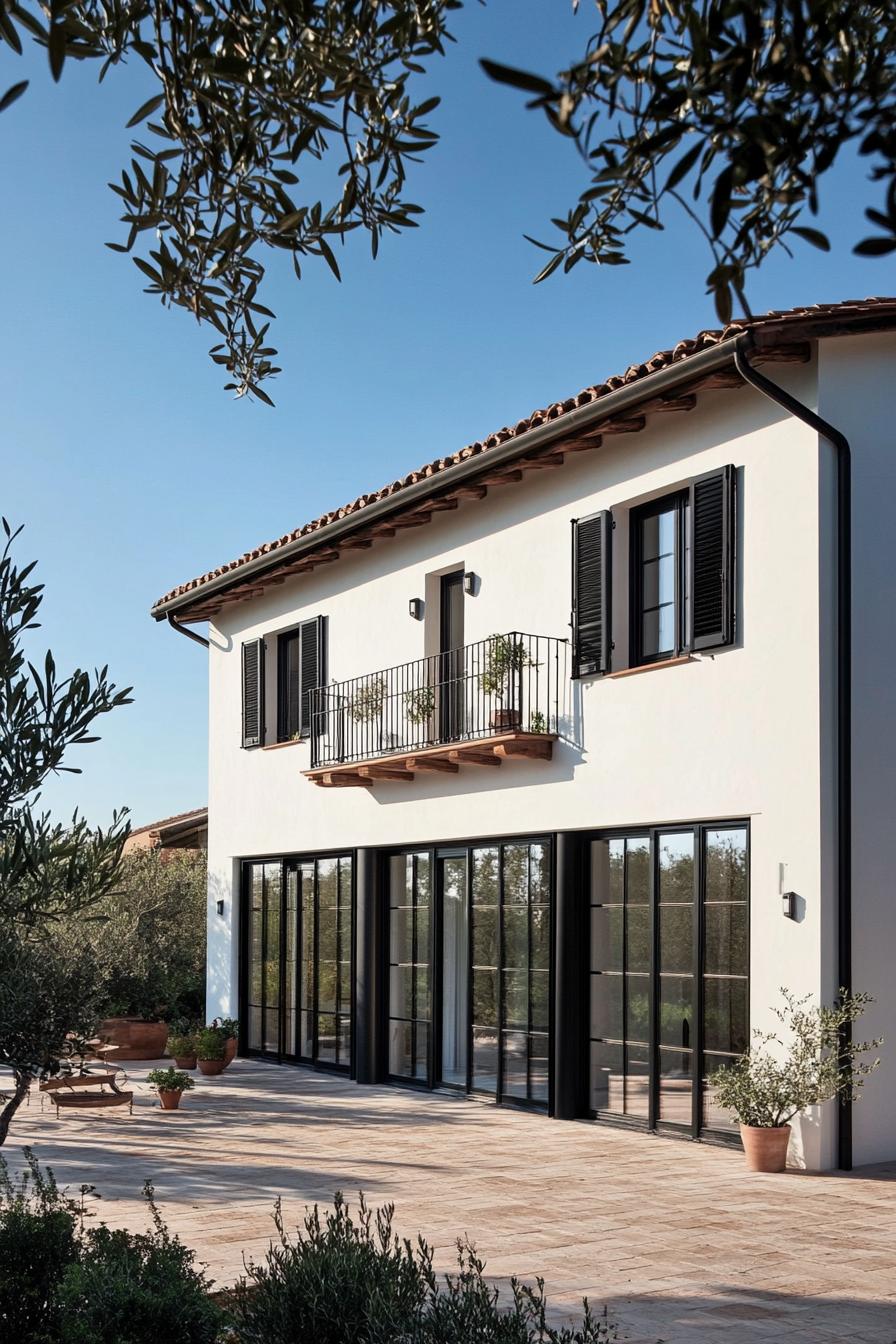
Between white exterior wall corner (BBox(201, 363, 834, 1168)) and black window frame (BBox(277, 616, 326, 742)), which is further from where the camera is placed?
black window frame (BBox(277, 616, 326, 742))

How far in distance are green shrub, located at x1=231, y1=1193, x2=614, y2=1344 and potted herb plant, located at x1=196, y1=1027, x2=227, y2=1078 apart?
12.0 meters

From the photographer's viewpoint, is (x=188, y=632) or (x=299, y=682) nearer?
(x=299, y=682)

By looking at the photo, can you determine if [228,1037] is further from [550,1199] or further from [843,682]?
[843,682]

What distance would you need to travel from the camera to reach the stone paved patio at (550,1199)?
7270mm

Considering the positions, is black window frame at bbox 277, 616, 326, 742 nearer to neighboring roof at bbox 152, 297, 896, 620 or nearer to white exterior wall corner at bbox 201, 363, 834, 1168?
white exterior wall corner at bbox 201, 363, 834, 1168

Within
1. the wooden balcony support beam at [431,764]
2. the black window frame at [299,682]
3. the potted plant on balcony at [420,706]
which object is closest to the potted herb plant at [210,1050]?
→ the black window frame at [299,682]

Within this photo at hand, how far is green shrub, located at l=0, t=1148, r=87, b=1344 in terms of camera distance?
562 centimetres

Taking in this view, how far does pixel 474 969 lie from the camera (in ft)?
48.8

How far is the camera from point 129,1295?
523 cm

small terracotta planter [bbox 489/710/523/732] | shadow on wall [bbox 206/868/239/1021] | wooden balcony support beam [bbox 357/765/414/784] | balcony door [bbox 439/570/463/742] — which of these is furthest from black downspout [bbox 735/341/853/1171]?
shadow on wall [bbox 206/868/239/1021]

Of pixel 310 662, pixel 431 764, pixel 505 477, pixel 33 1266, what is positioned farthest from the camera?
pixel 310 662

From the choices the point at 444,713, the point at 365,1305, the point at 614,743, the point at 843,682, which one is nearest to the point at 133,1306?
the point at 365,1305

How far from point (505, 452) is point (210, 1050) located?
8036mm

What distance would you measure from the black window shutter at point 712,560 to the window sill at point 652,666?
0.47 feet
